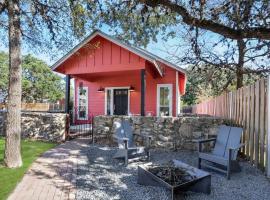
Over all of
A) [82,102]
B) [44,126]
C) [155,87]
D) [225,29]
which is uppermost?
[225,29]

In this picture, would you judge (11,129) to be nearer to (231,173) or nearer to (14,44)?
(14,44)

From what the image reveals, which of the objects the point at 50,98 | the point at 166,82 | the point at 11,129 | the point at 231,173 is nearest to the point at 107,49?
the point at 166,82

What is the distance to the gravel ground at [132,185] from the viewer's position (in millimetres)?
4242

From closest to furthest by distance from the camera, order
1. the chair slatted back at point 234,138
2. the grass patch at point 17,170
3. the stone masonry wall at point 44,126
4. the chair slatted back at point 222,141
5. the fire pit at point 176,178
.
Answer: the fire pit at point 176,178, the grass patch at point 17,170, the chair slatted back at point 234,138, the chair slatted back at point 222,141, the stone masonry wall at point 44,126

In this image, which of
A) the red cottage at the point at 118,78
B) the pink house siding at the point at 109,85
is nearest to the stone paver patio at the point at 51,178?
the red cottage at the point at 118,78

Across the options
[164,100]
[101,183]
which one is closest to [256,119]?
[101,183]

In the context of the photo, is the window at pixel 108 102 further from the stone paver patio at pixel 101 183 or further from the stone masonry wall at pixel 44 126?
the stone paver patio at pixel 101 183

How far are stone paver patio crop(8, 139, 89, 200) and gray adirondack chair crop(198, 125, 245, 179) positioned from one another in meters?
2.98

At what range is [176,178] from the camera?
4.33 m

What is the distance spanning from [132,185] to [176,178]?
92 centimetres

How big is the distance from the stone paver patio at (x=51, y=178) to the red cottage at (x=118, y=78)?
443 cm

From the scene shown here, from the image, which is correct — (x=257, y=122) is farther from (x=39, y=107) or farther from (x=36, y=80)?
(x=36, y=80)

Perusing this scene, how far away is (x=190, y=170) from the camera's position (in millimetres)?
4613

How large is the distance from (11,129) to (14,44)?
6.49ft
